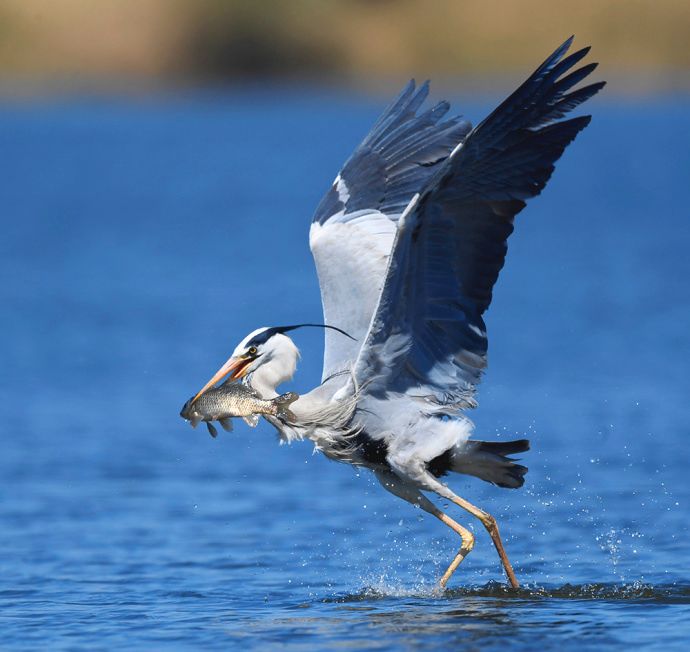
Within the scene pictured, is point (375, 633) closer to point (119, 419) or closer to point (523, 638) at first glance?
point (523, 638)

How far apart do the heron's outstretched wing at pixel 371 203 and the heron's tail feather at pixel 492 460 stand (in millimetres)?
971

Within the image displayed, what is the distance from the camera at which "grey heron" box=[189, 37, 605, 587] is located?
27.0 feet

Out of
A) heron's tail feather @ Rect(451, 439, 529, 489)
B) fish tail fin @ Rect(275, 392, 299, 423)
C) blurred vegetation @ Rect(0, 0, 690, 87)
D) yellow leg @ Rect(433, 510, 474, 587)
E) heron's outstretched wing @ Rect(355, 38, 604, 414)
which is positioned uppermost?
blurred vegetation @ Rect(0, 0, 690, 87)

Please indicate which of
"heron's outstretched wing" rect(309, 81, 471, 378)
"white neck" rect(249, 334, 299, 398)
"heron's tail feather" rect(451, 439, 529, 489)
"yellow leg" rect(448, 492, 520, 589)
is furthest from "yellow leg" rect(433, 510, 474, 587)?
"white neck" rect(249, 334, 299, 398)

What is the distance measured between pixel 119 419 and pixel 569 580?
6.68m

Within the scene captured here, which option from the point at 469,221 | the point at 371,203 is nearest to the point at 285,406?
the point at 469,221

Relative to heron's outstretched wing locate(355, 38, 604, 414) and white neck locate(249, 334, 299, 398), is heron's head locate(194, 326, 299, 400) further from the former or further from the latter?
heron's outstretched wing locate(355, 38, 604, 414)

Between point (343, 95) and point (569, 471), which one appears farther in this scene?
point (343, 95)

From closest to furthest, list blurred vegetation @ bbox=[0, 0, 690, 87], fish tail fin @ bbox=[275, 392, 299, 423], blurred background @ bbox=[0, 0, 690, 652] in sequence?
blurred background @ bbox=[0, 0, 690, 652] < fish tail fin @ bbox=[275, 392, 299, 423] < blurred vegetation @ bbox=[0, 0, 690, 87]

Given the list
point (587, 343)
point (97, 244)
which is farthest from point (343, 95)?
point (587, 343)

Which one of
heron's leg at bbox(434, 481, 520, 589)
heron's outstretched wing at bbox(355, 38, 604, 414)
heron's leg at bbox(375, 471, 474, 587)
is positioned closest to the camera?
heron's outstretched wing at bbox(355, 38, 604, 414)

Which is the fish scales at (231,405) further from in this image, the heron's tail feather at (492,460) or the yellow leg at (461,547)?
the yellow leg at (461,547)

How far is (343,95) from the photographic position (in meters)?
75.8

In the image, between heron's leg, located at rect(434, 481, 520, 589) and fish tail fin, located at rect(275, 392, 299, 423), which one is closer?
fish tail fin, located at rect(275, 392, 299, 423)
